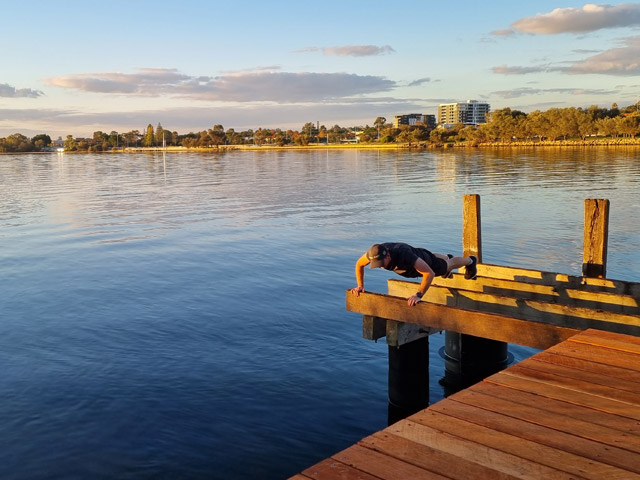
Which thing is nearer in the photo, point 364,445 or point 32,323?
point 364,445

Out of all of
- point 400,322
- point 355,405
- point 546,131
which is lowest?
point 355,405

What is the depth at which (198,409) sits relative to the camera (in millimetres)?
9875

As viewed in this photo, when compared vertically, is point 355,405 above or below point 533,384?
below

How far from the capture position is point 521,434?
468 centimetres

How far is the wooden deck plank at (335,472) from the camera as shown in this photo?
411cm

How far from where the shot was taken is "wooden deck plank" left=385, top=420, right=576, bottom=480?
4094 mm

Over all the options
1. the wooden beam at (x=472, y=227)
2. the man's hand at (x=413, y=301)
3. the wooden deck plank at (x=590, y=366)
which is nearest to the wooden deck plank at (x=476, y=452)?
the wooden deck plank at (x=590, y=366)

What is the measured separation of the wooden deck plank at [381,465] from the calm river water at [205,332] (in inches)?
157

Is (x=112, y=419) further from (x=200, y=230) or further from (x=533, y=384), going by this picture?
(x=200, y=230)

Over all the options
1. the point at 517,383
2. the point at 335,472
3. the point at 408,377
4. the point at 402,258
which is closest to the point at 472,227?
the point at 402,258

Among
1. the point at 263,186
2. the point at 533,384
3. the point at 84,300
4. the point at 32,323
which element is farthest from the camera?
the point at 263,186

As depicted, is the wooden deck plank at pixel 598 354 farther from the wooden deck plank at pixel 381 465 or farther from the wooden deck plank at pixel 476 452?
the wooden deck plank at pixel 381 465

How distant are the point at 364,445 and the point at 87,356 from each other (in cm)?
924

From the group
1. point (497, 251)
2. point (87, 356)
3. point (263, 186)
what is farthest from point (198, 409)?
point (263, 186)
